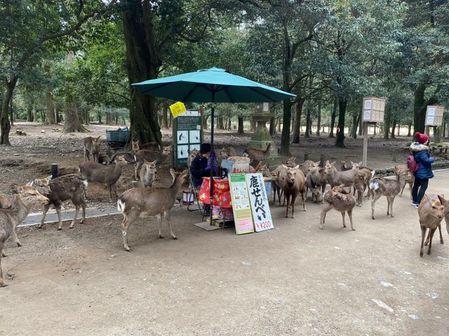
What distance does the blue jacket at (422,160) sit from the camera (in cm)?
894

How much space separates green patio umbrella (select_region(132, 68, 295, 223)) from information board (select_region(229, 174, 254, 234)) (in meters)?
0.49

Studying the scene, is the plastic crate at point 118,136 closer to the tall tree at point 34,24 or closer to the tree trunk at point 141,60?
the tree trunk at point 141,60

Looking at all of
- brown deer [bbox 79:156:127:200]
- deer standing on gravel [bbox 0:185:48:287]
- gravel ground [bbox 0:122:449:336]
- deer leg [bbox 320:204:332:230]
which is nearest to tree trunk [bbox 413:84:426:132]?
gravel ground [bbox 0:122:449:336]

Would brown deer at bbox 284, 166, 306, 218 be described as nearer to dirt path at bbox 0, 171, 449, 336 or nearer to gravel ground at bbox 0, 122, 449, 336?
gravel ground at bbox 0, 122, 449, 336

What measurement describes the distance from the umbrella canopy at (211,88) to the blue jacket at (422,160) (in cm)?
360

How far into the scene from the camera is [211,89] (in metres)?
7.57

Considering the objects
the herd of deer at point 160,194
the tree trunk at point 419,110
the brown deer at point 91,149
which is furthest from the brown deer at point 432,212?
the tree trunk at point 419,110

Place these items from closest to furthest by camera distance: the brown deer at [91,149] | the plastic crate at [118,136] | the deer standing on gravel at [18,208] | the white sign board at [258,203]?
the deer standing on gravel at [18,208] → the white sign board at [258,203] → the brown deer at [91,149] → the plastic crate at [118,136]

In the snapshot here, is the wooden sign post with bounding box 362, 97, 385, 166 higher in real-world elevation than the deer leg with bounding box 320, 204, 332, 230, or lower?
higher

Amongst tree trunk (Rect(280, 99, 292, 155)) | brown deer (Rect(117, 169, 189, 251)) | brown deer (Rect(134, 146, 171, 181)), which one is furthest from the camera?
tree trunk (Rect(280, 99, 292, 155))

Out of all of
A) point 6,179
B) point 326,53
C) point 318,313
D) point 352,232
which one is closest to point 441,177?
point 326,53

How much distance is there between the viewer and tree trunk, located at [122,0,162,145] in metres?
14.4

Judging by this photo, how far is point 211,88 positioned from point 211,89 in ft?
0.06

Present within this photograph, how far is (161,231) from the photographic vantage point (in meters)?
6.95
